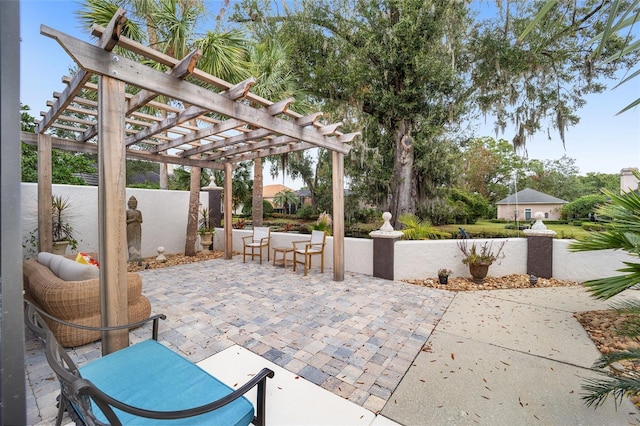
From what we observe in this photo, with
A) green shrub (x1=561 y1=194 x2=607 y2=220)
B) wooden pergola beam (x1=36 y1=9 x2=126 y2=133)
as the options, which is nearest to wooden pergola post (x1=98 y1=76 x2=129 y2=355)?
wooden pergola beam (x1=36 y1=9 x2=126 y2=133)

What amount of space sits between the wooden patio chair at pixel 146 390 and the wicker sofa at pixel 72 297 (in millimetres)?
1231

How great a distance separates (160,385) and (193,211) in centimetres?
661

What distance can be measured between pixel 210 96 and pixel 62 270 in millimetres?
2582

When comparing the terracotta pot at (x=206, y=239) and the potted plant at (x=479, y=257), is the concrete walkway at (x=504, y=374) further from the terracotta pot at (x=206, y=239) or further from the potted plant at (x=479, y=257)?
the terracotta pot at (x=206, y=239)

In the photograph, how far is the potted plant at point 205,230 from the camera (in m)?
8.09

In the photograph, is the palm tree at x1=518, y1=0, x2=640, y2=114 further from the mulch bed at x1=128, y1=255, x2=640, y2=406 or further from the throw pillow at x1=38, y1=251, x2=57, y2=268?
the throw pillow at x1=38, y1=251, x2=57, y2=268

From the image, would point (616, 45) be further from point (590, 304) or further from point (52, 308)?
point (52, 308)

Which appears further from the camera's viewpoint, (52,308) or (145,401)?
(52,308)

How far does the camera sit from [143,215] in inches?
292

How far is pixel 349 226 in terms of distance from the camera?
37.1ft

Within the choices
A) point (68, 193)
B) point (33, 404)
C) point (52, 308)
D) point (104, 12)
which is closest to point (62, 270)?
point (52, 308)

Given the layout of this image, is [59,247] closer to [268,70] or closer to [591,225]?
[268,70]

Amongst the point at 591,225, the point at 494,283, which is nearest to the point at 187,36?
the point at 494,283

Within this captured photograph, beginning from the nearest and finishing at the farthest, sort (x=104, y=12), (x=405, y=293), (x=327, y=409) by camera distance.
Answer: (x=327, y=409)
(x=104, y=12)
(x=405, y=293)
